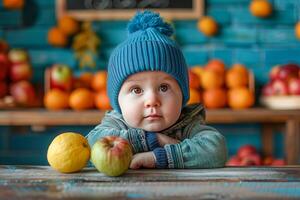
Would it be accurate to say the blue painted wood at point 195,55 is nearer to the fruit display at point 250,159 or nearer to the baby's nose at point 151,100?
the fruit display at point 250,159

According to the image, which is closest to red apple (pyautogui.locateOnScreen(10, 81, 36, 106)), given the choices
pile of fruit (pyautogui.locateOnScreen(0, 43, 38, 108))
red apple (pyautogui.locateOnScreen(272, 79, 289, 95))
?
pile of fruit (pyautogui.locateOnScreen(0, 43, 38, 108))

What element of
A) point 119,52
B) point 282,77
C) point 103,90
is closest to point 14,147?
point 103,90

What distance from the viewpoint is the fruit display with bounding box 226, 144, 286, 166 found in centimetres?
321

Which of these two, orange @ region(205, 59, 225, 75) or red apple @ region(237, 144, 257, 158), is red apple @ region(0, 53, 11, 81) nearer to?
orange @ region(205, 59, 225, 75)

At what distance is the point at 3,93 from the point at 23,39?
1.45 feet

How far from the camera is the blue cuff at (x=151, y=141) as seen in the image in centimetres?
140

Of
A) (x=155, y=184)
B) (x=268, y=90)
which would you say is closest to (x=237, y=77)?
(x=268, y=90)

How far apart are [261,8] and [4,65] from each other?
150 centimetres

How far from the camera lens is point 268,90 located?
127 inches

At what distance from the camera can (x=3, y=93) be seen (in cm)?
322

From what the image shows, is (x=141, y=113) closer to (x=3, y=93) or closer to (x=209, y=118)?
(x=209, y=118)

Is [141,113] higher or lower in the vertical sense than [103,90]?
higher

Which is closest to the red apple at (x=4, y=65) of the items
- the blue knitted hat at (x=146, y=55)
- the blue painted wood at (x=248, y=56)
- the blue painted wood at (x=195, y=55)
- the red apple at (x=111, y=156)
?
the blue painted wood at (x=195, y=55)

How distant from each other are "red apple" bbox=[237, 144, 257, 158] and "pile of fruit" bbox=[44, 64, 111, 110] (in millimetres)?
817
